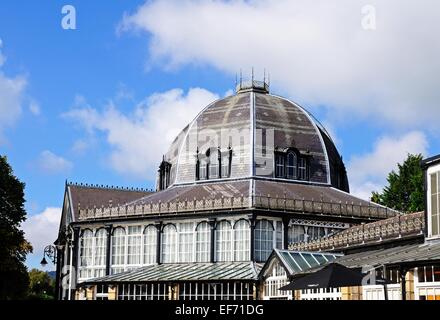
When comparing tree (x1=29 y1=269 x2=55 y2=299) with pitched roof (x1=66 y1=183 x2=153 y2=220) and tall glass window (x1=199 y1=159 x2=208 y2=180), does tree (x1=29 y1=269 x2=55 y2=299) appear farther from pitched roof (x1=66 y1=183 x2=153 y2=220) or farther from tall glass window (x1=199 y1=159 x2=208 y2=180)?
tall glass window (x1=199 y1=159 x2=208 y2=180)

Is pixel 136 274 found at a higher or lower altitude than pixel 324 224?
lower

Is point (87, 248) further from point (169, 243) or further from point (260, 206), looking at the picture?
point (260, 206)

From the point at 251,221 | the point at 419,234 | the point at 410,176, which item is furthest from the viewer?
the point at 410,176

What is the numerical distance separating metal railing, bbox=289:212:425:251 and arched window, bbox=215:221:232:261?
7210 mm

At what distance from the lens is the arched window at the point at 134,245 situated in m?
57.2

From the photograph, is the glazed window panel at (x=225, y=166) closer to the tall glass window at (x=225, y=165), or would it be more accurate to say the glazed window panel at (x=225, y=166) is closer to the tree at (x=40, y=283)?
the tall glass window at (x=225, y=165)

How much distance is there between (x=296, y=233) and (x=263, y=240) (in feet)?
8.98

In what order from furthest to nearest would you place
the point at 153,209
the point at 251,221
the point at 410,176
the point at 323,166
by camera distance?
the point at 410,176, the point at 323,166, the point at 153,209, the point at 251,221

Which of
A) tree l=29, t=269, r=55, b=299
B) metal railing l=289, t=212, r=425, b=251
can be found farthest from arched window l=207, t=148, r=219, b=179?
tree l=29, t=269, r=55, b=299

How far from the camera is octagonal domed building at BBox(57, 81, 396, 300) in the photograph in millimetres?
52359

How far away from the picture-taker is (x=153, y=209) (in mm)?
56938
